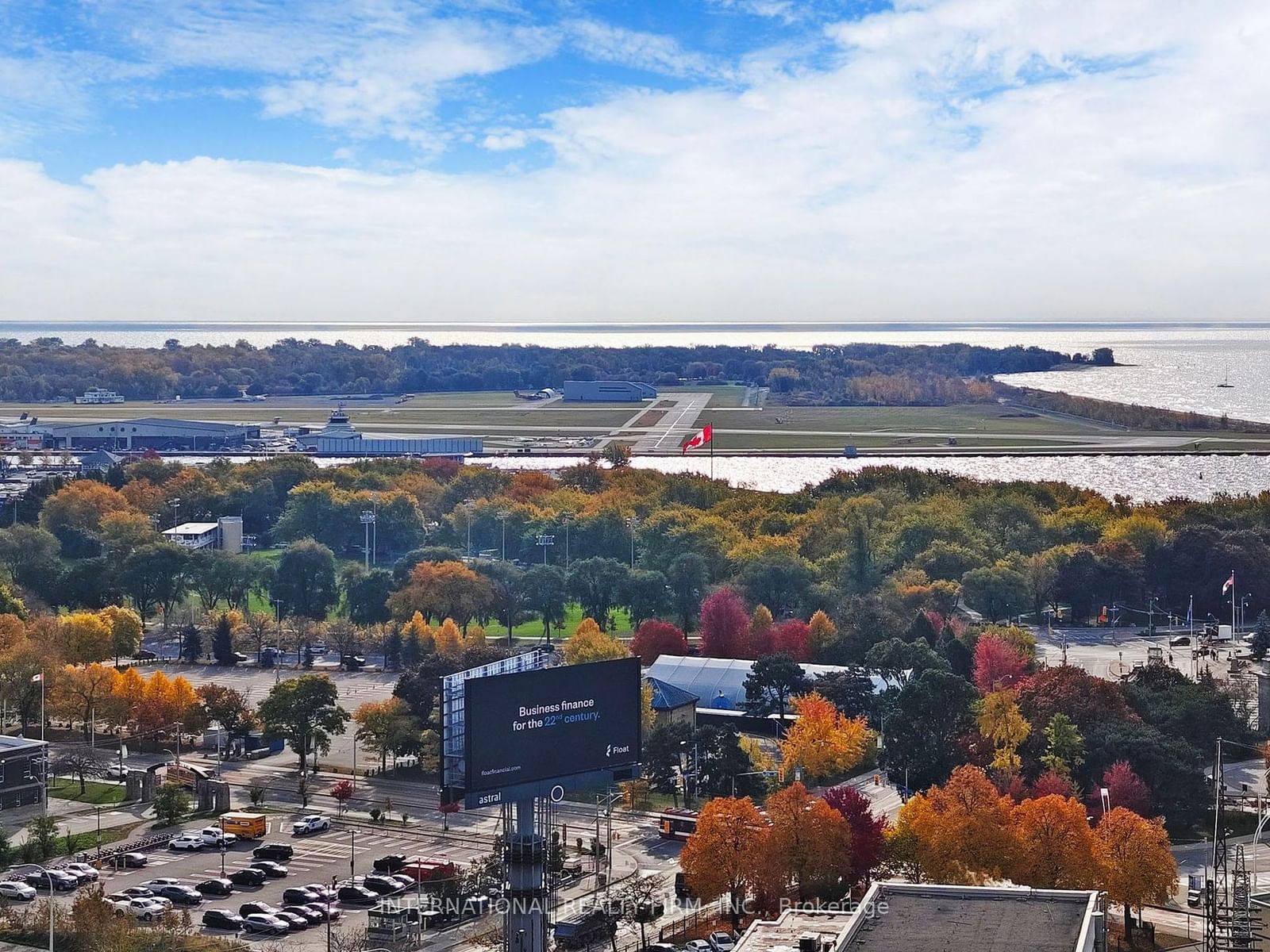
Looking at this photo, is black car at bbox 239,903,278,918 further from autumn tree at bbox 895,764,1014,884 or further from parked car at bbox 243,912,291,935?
autumn tree at bbox 895,764,1014,884

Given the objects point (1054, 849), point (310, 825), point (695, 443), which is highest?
point (695, 443)

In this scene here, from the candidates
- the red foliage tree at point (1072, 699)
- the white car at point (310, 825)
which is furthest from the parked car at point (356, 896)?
the red foliage tree at point (1072, 699)

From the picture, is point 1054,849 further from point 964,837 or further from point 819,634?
point 819,634

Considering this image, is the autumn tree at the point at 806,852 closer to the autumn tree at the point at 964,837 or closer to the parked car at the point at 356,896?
the autumn tree at the point at 964,837

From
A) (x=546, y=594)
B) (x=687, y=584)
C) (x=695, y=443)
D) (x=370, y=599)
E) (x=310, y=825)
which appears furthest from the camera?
(x=695, y=443)

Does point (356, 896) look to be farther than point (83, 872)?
No

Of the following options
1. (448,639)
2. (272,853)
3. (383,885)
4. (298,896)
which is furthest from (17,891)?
(448,639)

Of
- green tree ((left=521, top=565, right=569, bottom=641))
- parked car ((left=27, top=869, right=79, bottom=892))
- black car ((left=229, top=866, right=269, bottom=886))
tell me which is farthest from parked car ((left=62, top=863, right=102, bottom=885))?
green tree ((left=521, top=565, right=569, bottom=641))

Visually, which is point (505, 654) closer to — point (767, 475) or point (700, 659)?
point (700, 659)
